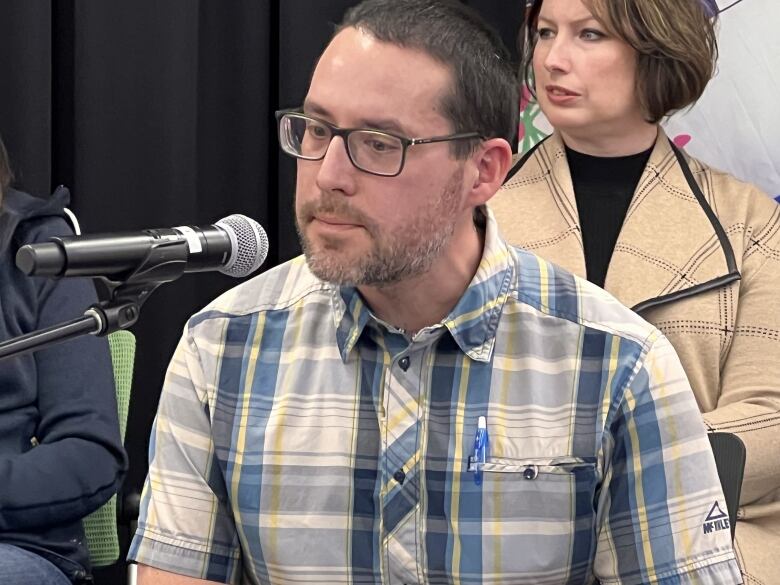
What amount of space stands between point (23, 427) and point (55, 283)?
0.76ft

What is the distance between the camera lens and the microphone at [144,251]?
41.3 inches

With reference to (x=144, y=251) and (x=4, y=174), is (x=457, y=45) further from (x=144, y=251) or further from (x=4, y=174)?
(x=4, y=174)

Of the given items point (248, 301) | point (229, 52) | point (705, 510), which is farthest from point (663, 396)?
point (229, 52)

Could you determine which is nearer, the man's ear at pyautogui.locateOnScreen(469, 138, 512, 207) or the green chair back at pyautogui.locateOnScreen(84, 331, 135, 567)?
the man's ear at pyautogui.locateOnScreen(469, 138, 512, 207)

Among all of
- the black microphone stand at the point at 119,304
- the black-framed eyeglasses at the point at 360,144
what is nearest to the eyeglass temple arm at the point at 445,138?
the black-framed eyeglasses at the point at 360,144

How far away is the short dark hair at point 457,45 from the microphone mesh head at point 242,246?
0.34m

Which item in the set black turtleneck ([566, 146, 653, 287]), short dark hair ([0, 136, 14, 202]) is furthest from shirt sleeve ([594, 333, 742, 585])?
short dark hair ([0, 136, 14, 202])

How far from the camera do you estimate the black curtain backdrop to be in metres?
2.54

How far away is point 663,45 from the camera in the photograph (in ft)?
7.66

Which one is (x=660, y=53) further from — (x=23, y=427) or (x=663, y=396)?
(x=23, y=427)

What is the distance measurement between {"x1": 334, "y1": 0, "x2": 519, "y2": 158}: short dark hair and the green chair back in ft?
2.80

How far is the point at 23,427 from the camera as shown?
2.05m

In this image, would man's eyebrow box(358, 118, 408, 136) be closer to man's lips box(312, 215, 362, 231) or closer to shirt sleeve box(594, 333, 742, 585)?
man's lips box(312, 215, 362, 231)

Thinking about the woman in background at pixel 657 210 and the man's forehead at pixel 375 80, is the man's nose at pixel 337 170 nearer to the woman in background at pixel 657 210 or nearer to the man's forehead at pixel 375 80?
the man's forehead at pixel 375 80
